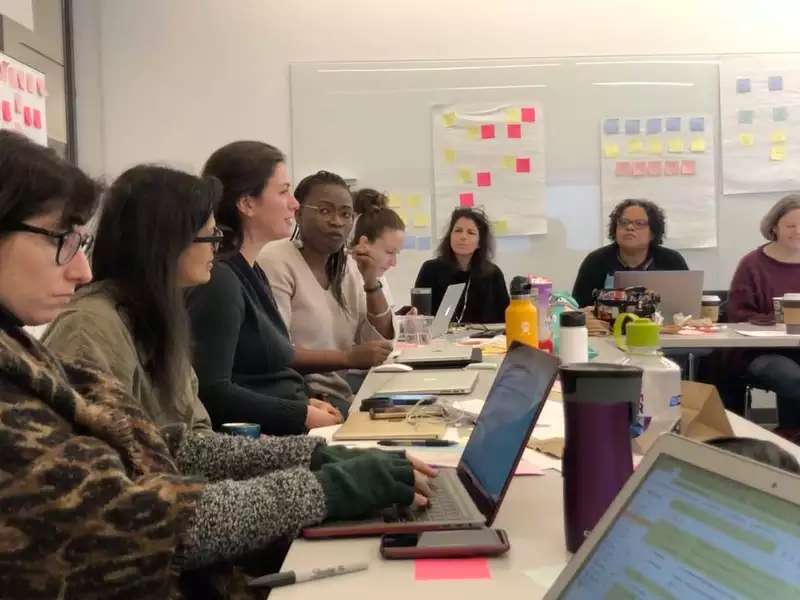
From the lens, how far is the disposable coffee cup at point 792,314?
328 cm

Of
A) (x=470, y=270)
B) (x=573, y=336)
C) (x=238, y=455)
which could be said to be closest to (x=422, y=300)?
(x=470, y=270)

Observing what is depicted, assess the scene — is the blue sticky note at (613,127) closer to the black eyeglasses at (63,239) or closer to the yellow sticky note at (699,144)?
the yellow sticky note at (699,144)

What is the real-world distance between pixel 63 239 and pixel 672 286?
2923mm

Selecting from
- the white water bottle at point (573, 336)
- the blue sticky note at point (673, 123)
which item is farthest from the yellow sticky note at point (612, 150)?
the white water bottle at point (573, 336)

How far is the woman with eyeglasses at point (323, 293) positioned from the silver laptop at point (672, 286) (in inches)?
43.4

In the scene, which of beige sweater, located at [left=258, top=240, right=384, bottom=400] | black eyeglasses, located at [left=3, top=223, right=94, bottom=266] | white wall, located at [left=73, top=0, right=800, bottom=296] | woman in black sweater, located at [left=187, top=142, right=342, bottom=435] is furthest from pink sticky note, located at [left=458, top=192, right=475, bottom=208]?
black eyeglasses, located at [left=3, top=223, right=94, bottom=266]

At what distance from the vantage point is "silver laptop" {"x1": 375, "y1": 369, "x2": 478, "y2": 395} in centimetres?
213

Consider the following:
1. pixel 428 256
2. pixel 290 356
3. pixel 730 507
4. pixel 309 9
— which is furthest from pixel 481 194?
pixel 730 507

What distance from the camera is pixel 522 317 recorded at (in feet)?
8.08

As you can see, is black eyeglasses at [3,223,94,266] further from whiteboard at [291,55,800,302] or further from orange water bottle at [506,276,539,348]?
whiteboard at [291,55,800,302]

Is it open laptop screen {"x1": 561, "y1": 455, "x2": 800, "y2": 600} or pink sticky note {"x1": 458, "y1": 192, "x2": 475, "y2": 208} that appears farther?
pink sticky note {"x1": 458, "y1": 192, "x2": 475, "y2": 208}

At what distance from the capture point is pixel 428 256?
192 inches

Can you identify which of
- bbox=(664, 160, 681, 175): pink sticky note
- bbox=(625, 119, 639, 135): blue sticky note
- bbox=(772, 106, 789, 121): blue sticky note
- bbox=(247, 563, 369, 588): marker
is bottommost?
bbox=(247, 563, 369, 588): marker

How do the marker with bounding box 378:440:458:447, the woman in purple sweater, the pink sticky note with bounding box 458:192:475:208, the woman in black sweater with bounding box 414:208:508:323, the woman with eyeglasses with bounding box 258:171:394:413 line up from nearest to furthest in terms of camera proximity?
the marker with bounding box 378:440:458:447 → the woman with eyeglasses with bounding box 258:171:394:413 → the woman in purple sweater → the woman in black sweater with bounding box 414:208:508:323 → the pink sticky note with bounding box 458:192:475:208
